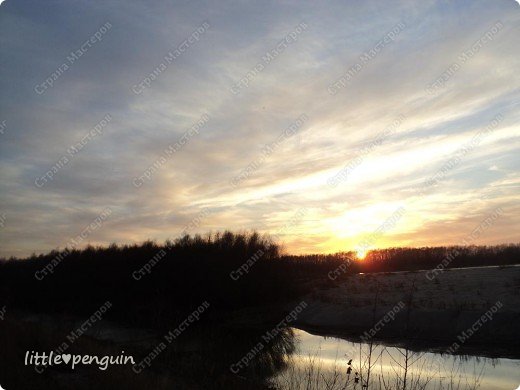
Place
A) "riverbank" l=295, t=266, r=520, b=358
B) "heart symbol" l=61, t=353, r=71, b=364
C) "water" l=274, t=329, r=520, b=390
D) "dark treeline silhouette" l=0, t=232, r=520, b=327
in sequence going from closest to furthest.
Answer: "heart symbol" l=61, t=353, r=71, b=364, "water" l=274, t=329, r=520, b=390, "riverbank" l=295, t=266, r=520, b=358, "dark treeline silhouette" l=0, t=232, r=520, b=327

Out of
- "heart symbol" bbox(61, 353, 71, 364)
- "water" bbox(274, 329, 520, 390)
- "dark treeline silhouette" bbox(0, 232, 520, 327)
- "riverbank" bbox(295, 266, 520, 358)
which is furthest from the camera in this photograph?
"dark treeline silhouette" bbox(0, 232, 520, 327)

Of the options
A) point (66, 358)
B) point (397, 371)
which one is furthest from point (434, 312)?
point (66, 358)

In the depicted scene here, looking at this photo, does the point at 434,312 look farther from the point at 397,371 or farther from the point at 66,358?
the point at 66,358

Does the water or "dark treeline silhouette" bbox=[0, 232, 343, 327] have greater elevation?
"dark treeline silhouette" bbox=[0, 232, 343, 327]

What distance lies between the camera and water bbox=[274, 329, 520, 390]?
14898 mm

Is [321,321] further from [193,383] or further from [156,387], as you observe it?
[156,387]

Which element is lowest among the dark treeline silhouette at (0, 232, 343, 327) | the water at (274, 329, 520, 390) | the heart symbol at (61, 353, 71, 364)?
the water at (274, 329, 520, 390)

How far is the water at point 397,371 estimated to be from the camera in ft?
48.9

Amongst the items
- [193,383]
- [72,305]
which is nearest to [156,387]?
[193,383]

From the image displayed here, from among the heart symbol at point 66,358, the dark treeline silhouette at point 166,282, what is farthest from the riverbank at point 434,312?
the heart symbol at point 66,358

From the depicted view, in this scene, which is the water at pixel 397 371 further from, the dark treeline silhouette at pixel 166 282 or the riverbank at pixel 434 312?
the dark treeline silhouette at pixel 166 282

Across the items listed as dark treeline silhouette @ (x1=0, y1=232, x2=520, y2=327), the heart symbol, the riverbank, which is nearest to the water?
the riverbank

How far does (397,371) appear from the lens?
16.7m

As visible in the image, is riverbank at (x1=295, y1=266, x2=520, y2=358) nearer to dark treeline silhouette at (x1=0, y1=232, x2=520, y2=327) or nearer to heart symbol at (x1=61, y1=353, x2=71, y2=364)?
dark treeline silhouette at (x1=0, y1=232, x2=520, y2=327)
